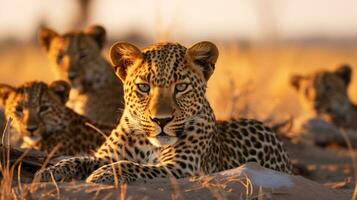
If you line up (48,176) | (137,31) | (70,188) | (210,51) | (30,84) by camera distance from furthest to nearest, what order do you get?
(137,31) < (30,84) < (210,51) < (48,176) < (70,188)

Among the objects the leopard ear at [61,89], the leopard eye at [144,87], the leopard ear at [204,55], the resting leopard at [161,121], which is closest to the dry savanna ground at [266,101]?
the resting leopard at [161,121]

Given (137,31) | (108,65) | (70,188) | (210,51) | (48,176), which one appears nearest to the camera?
(70,188)

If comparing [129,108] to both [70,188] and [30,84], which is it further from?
[30,84]

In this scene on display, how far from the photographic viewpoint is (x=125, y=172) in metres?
7.07

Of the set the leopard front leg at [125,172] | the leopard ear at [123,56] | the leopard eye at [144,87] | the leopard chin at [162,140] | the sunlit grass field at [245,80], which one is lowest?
the sunlit grass field at [245,80]

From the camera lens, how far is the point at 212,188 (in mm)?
6617

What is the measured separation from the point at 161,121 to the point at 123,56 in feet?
2.76

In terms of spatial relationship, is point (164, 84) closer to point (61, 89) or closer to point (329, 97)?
point (61, 89)

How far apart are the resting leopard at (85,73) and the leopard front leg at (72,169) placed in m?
4.58

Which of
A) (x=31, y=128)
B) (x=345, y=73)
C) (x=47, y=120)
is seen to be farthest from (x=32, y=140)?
(x=345, y=73)

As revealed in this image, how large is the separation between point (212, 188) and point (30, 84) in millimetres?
3754

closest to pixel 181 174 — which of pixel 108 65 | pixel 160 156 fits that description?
pixel 160 156

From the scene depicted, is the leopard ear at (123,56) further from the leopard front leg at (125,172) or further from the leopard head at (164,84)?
the leopard front leg at (125,172)

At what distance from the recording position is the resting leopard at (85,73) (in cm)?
1243
